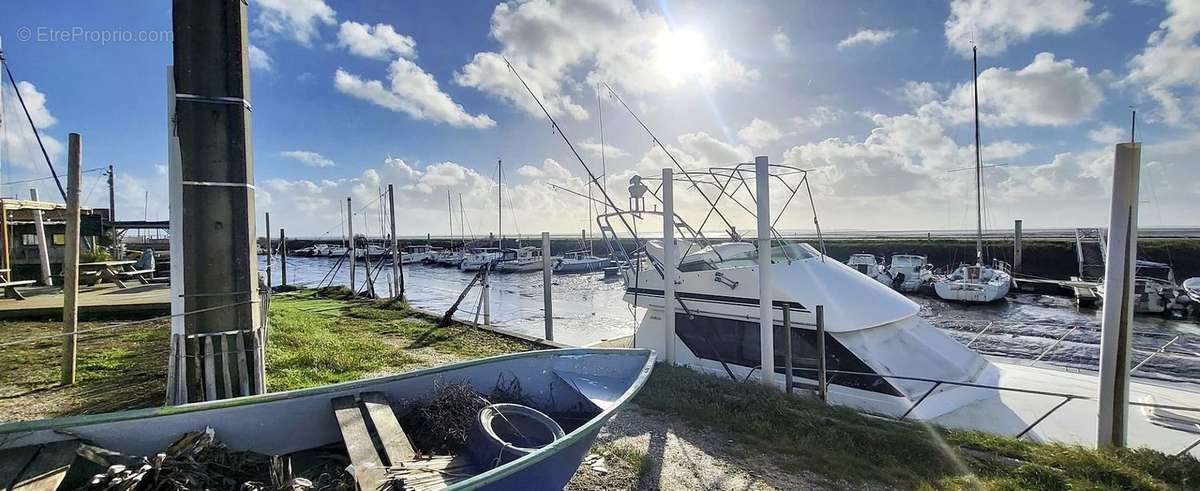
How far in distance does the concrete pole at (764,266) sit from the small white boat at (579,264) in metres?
33.4

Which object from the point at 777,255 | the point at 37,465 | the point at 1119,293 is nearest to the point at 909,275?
the point at 777,255

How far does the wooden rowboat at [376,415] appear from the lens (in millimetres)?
2557

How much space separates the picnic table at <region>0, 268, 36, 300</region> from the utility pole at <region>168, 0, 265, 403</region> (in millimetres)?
9681

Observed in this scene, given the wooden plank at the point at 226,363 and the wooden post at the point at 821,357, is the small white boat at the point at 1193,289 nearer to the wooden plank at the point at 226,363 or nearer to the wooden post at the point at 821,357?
the wooden post at the point at 821,357

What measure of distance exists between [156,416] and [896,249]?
47.1 meters

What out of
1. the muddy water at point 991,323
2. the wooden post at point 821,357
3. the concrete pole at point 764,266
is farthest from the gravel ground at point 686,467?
the muddy water at point 991,323

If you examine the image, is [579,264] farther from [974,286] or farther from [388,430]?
[388,430]

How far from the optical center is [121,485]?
224 centimetres

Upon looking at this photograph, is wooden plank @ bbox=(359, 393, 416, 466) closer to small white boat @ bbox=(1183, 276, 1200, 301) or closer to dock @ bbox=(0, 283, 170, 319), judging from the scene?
dock @ bbox=(0, 283, 170, 319)

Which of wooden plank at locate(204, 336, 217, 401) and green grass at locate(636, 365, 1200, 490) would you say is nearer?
green grass at locate(636, 365, 1200, 490)

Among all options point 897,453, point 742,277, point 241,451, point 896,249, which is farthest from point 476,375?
point 896,249

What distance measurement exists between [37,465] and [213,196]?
193cm

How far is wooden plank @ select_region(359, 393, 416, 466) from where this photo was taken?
2.88 meters

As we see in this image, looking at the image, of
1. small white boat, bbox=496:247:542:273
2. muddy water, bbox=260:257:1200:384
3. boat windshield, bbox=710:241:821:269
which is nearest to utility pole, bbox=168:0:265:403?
boat windshield, bbox=710:241:821:269
